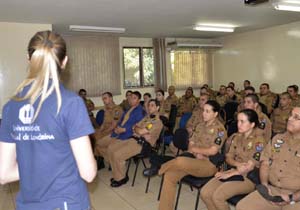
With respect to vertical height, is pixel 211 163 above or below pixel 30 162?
below

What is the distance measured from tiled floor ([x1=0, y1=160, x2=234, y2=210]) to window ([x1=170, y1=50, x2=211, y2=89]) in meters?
5.09

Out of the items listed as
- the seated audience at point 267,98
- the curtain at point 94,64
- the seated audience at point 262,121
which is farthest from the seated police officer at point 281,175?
the curtain at point 94,64

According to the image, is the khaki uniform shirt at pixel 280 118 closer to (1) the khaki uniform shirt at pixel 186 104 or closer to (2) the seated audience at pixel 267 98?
(2) the seated audience at pixel 267 98

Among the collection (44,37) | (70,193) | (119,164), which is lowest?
(119,164)

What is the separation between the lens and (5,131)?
1.21 m

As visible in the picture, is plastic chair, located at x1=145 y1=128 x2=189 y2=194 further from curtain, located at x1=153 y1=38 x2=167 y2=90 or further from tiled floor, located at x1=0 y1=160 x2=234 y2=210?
curtain, located at x1=153 y1=38 x2=167 y2=90

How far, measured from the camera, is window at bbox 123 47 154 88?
8484 mm

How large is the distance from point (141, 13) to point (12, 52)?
2543 mm

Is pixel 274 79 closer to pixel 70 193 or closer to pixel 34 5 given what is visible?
pixel 34 5

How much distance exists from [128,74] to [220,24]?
2.95 m

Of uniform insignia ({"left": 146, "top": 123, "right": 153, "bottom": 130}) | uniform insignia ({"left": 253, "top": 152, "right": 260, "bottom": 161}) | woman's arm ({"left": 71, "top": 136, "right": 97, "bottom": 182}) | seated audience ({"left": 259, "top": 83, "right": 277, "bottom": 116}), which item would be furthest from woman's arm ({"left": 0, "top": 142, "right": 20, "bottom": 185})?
seated audience ({"left": 259, "top": 83, "right": 277, "bottom": 116})

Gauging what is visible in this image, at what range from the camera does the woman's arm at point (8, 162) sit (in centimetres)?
122

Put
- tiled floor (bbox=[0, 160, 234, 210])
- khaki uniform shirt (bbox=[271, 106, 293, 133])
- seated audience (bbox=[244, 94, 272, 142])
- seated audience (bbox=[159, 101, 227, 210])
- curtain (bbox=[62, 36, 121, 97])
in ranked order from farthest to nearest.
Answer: curtain (bbox=[62, 36, 121, 97]), khaki uniform shirt (bbox=[271, 106, 293, 133]), seated audience (bbox=[244, 94, 272, 142]), tiled floor (bbox=[0, 160, 234, 210]), seated audience (bbox=[159, 101, 227, 210])

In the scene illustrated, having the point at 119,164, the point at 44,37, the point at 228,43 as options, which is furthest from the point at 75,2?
the point at 228,43
